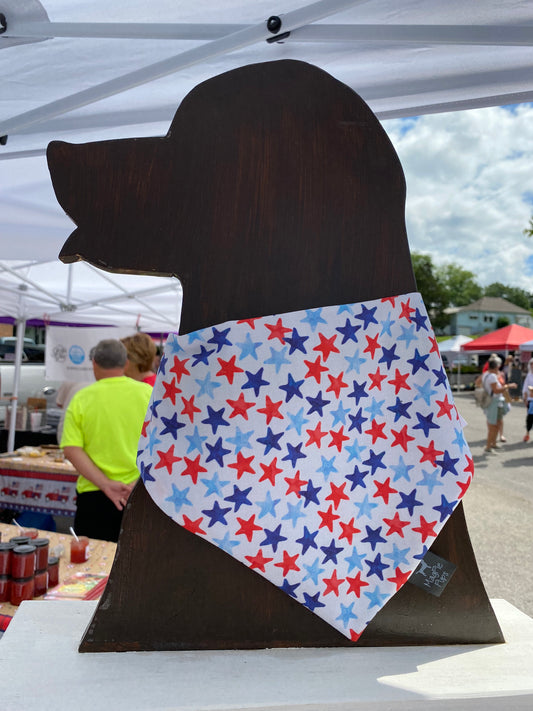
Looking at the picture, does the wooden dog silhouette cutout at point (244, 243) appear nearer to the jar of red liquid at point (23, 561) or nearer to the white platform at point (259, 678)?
the white platform at point (259, 678)

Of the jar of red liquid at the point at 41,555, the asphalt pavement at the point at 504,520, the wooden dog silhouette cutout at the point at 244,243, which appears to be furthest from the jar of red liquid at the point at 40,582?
the asphalt pavement at the point at 504,520

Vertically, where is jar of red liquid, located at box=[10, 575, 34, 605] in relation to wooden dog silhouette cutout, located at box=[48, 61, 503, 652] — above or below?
below

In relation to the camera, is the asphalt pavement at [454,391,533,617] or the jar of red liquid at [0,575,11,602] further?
the asphalt pavement at [454,391,533,617]

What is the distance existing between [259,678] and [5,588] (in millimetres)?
1606

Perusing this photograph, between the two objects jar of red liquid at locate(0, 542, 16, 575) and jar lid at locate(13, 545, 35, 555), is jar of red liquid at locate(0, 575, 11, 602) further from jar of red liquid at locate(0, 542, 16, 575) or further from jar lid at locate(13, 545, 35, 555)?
jar lid at locate(13, 545, 35, 555)

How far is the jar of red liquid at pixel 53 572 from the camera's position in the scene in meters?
2.18

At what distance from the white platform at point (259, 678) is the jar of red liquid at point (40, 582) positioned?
Result: 125 centimetres

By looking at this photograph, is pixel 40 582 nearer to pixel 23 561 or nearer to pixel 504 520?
pixel 23 561

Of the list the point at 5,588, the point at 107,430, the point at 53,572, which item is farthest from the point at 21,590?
the point at 107,430

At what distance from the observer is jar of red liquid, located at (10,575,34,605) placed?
6.49 feet

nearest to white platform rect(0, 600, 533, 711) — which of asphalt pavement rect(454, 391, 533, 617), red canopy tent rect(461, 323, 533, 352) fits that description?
asphalt pavement rect(454, 391, 533, 617)

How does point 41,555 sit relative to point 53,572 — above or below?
above

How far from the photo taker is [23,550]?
198 cm

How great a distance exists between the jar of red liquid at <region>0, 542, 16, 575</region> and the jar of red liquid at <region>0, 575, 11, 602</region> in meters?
0.02
